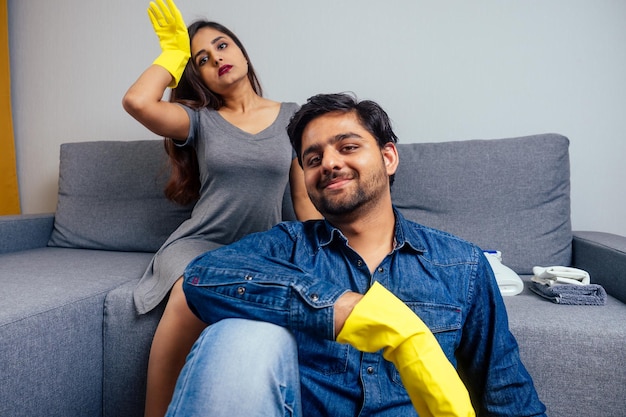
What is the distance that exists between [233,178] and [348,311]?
0.79m

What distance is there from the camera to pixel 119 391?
1.11m

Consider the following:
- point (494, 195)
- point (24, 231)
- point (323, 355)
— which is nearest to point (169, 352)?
point (323, 355)

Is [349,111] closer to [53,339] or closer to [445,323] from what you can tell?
[445,323]

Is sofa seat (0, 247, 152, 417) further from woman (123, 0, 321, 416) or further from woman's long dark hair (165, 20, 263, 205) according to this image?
woman's long dark hair (165, 20, 263, 205)

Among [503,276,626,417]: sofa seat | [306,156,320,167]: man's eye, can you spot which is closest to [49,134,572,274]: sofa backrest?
[503,276,626,417]: sofa seat

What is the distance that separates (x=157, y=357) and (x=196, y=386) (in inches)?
19.9

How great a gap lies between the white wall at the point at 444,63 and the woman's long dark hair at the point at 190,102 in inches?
18.6

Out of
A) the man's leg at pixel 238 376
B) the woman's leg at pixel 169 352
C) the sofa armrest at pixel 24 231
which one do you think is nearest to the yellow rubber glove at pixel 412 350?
the man's leg at pixel 238 376

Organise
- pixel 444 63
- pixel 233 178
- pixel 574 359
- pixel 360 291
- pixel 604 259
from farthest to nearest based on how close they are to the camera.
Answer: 1. pixel 444 63
2. pixel 233 178
3. pixel 604 259
4. pixel 574 359
5. pixel 360 291

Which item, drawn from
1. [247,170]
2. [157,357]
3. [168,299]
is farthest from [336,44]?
[157,357]

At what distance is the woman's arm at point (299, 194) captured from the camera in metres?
1.42

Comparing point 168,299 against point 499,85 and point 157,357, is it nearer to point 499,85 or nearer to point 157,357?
point 157,357

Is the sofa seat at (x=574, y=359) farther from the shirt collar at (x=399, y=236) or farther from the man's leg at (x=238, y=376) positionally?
the man's leg at (x=238, y=376)

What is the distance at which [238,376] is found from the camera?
0.55 meters
